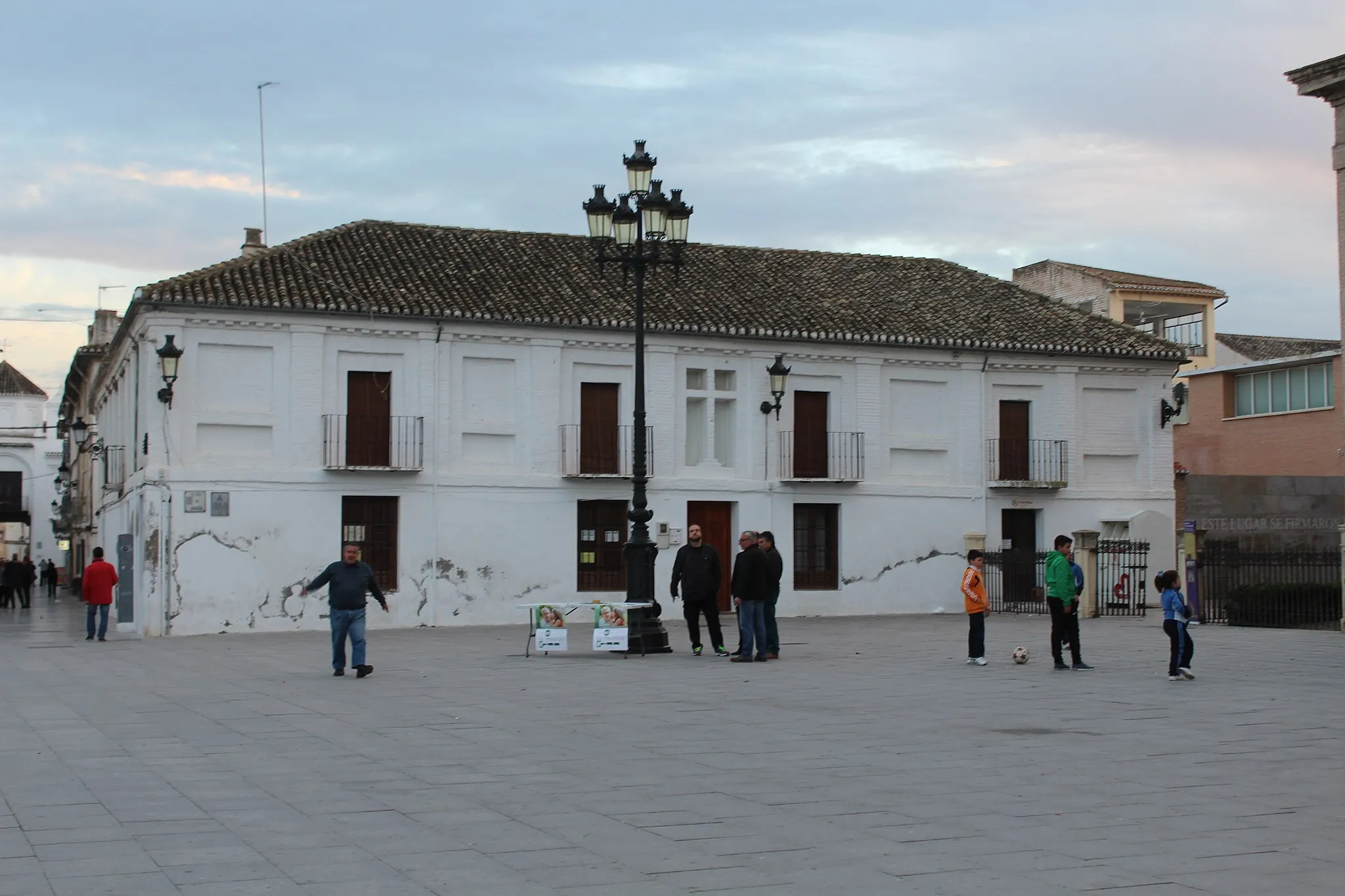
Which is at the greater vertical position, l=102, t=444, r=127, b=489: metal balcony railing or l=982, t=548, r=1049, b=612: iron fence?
l=102, t=444, r=127, b=489: metal balcony railing

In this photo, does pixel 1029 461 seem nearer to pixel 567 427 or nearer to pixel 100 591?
pixel 567 427

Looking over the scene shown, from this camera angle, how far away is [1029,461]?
32438 mm

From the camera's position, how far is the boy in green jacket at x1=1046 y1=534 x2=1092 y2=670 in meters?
16.8

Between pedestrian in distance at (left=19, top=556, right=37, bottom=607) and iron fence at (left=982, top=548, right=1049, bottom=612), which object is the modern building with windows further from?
pedestrian in distance at (left=19, top=556, right=37, bottom=607)

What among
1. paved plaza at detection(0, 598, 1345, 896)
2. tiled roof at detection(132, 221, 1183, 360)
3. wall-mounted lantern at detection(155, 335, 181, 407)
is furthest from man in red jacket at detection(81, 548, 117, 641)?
paved plaza at detection(0, 598, 1345, 896)

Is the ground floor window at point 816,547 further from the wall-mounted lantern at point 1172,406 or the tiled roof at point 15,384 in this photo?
the tiled roof at point 15,384

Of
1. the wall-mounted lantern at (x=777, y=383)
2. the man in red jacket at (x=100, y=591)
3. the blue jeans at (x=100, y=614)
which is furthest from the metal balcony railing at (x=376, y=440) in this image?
the wall-mounted lantern at (x=777, y=383)

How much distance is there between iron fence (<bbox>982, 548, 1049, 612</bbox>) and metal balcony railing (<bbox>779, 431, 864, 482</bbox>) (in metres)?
3.24

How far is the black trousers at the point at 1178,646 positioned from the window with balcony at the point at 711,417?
15.5 meters

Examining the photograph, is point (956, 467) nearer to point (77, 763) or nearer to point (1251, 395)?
point (1251, 395)

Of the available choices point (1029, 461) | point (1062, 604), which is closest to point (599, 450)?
point (1029, 461)

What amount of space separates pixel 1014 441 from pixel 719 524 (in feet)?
22.6

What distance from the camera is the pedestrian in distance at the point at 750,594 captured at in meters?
17.8

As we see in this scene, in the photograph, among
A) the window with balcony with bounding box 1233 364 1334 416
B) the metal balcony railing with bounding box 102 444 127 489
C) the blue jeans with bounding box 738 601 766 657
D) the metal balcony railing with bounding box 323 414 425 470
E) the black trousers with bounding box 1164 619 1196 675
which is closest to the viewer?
the black trousers with bounding box 1164 619 1196 675
